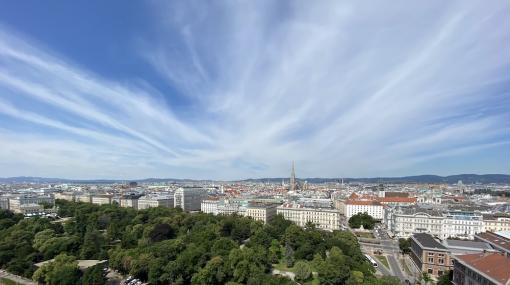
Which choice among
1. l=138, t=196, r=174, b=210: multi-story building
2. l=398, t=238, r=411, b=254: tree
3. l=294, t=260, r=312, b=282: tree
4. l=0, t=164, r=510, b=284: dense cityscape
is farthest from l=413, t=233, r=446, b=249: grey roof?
l=138, t=196, r=174, b=210: multi-story building

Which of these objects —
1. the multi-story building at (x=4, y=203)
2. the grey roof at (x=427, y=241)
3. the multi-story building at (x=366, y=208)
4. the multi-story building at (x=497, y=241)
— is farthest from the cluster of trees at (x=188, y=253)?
the multi-story building at (x=4, y=203)

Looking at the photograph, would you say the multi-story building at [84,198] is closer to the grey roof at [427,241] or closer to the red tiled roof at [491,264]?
the grey roof at [427,241]

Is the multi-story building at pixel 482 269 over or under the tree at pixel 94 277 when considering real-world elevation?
over

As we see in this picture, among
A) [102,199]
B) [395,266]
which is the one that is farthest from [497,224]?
[102,199]

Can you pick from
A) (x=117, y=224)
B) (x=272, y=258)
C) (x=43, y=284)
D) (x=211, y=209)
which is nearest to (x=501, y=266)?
(x=272, y=258)

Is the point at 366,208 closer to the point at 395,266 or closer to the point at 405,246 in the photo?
the point at 405,246

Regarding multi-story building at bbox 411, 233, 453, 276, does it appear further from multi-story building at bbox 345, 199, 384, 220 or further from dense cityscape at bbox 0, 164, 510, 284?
multi-story building at bbox 345, 199, 384, 220

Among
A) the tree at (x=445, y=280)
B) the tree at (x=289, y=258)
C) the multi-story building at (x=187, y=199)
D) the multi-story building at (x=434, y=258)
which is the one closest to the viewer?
the tree at (x=445, y=280)
